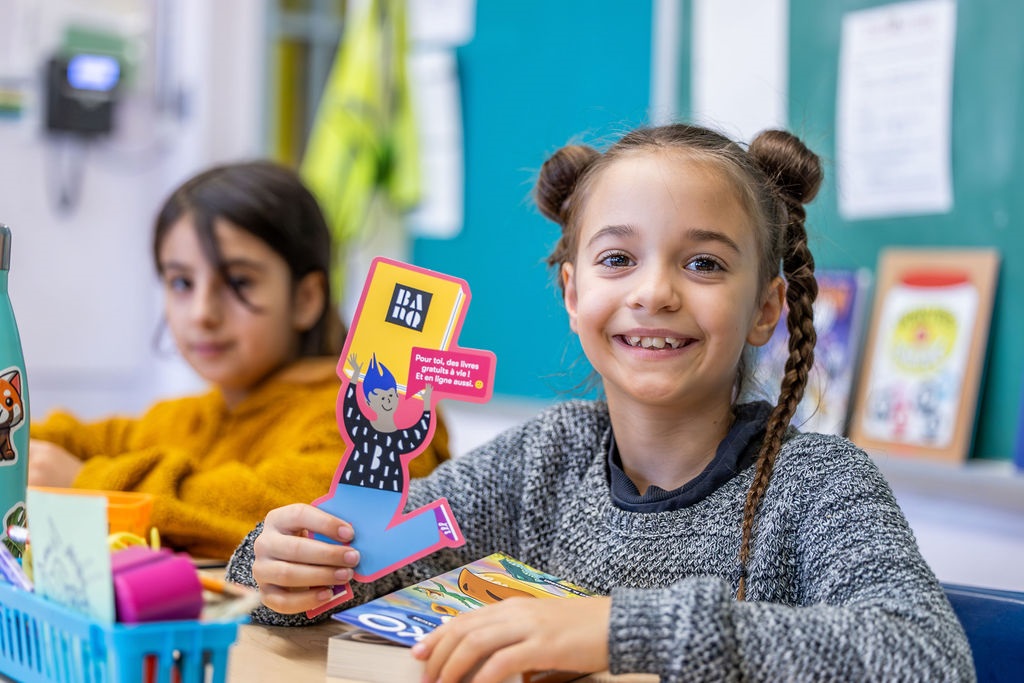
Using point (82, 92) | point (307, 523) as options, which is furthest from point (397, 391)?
point (82, 92)

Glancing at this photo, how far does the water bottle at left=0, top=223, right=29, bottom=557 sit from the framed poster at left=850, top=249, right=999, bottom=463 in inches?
55.8

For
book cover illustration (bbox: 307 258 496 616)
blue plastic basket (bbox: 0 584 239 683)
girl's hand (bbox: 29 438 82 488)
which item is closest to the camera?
blue plastic basket (bbox: 0 584 239 683)

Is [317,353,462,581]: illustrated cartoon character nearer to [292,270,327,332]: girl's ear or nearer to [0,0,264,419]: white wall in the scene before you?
[292,270,327,332]: girl's ear

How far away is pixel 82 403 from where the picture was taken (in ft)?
10.0

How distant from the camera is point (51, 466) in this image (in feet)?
4.37

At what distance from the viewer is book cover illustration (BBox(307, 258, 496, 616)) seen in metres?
0.80

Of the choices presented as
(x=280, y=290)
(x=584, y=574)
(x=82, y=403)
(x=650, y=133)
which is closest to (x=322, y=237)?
(x=280, y=290)

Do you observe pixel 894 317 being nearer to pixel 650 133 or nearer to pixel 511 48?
pixel 650 133

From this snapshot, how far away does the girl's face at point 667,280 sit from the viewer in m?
0.94

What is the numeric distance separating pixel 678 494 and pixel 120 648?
525 mm

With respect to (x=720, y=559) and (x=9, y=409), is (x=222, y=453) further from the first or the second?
(x=720, y=559)

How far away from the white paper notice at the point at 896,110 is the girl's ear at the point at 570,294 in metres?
0.99

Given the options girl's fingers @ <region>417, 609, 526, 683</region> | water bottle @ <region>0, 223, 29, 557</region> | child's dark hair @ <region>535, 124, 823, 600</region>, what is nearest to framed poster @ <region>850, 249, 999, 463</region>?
child's dark hair @ <region>535, 124, 823, 600</region>

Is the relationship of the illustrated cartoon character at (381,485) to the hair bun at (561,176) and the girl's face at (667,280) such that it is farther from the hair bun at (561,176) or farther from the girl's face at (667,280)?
the hair bun at (561,176)
